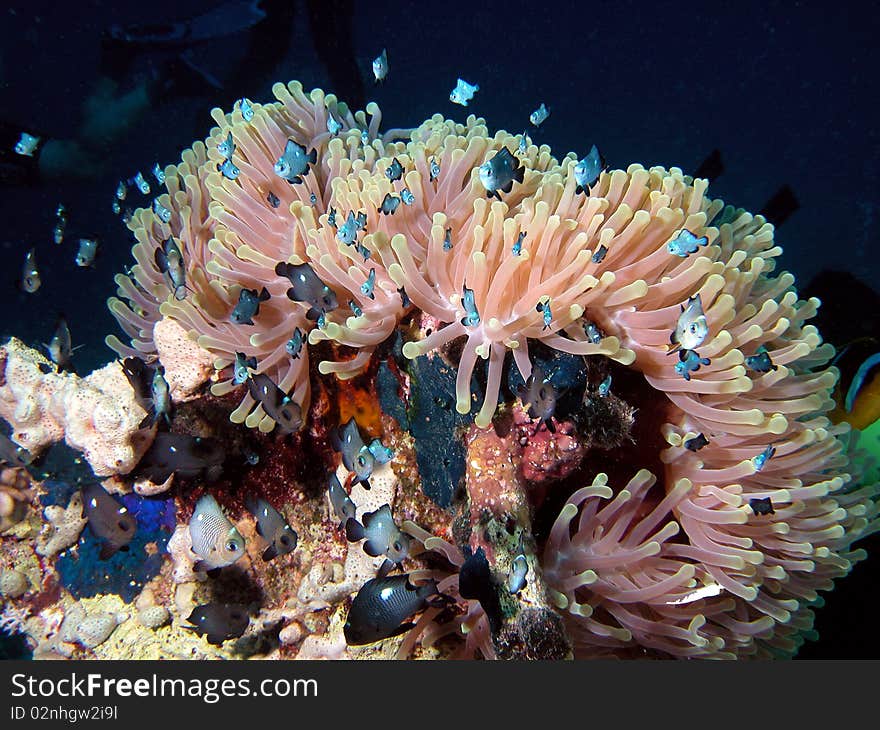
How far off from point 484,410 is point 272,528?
1368mm

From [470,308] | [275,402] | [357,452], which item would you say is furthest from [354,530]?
[470,308]

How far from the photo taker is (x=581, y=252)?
2.43m

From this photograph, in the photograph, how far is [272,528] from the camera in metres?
2.94

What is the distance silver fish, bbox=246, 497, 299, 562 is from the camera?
9.58ft

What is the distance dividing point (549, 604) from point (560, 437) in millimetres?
779

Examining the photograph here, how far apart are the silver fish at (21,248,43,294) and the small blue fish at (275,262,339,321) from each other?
3.22 metres

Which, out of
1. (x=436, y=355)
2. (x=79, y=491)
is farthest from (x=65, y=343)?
(x=436, y=355)

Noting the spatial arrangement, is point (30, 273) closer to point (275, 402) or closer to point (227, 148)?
point (227, 148)

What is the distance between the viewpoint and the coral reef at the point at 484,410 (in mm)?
2521

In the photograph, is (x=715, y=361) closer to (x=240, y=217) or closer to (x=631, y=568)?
(x=631, y=568)

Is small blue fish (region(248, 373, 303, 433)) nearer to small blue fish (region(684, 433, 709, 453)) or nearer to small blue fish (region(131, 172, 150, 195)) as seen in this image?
small blue fish (region(684, 433, 709, 453))

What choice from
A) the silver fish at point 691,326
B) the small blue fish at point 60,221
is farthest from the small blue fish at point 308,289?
the small blue fish at point 60,221

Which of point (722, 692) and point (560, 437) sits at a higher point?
point (560, 437)

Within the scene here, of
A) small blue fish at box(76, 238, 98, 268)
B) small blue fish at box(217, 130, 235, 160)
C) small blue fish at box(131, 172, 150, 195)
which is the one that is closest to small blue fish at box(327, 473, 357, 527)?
small blue fish at box(217, 130, 235, 160)
